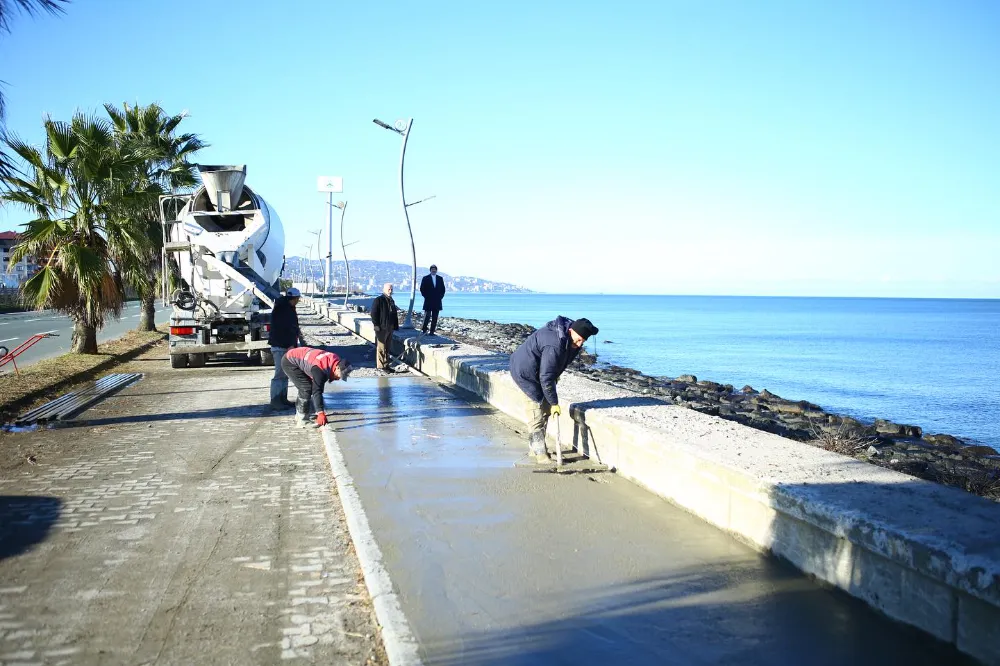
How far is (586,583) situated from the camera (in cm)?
476

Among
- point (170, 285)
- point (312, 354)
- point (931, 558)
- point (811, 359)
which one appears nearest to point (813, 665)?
point (931, 558)

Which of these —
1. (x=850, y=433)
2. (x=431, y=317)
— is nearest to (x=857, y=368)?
(x=850, y=433)

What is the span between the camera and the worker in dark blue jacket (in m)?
7.72

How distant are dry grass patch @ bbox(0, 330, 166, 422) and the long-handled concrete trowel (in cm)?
751

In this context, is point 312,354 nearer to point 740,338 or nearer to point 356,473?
point 356,473

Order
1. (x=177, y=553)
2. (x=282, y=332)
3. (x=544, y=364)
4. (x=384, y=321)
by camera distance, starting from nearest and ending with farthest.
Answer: (x=177, y=553) → (x=544, y=364) → (x=282, y=332) → (x=384, y=321)

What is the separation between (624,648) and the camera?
3904 mm

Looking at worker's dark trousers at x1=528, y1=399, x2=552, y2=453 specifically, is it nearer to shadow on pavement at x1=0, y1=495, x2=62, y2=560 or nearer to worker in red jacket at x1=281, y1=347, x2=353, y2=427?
worker in red jacket at x1=281, y1=347, x2=353, y2=427

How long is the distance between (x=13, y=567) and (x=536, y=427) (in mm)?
4678

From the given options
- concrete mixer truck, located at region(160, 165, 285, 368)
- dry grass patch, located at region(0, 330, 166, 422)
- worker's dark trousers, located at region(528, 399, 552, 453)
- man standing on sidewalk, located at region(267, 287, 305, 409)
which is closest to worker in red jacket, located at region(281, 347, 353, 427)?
man standing on sidewalk, located at region(267, 287, 305, 409)

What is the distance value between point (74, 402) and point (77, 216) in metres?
6.99

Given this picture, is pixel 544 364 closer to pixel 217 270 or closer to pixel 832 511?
pixel 832 511

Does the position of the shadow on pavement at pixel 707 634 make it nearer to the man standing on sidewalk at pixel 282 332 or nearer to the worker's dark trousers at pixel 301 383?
the worker's dark trousers at pixel 301 383

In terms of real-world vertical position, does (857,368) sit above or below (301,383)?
below
